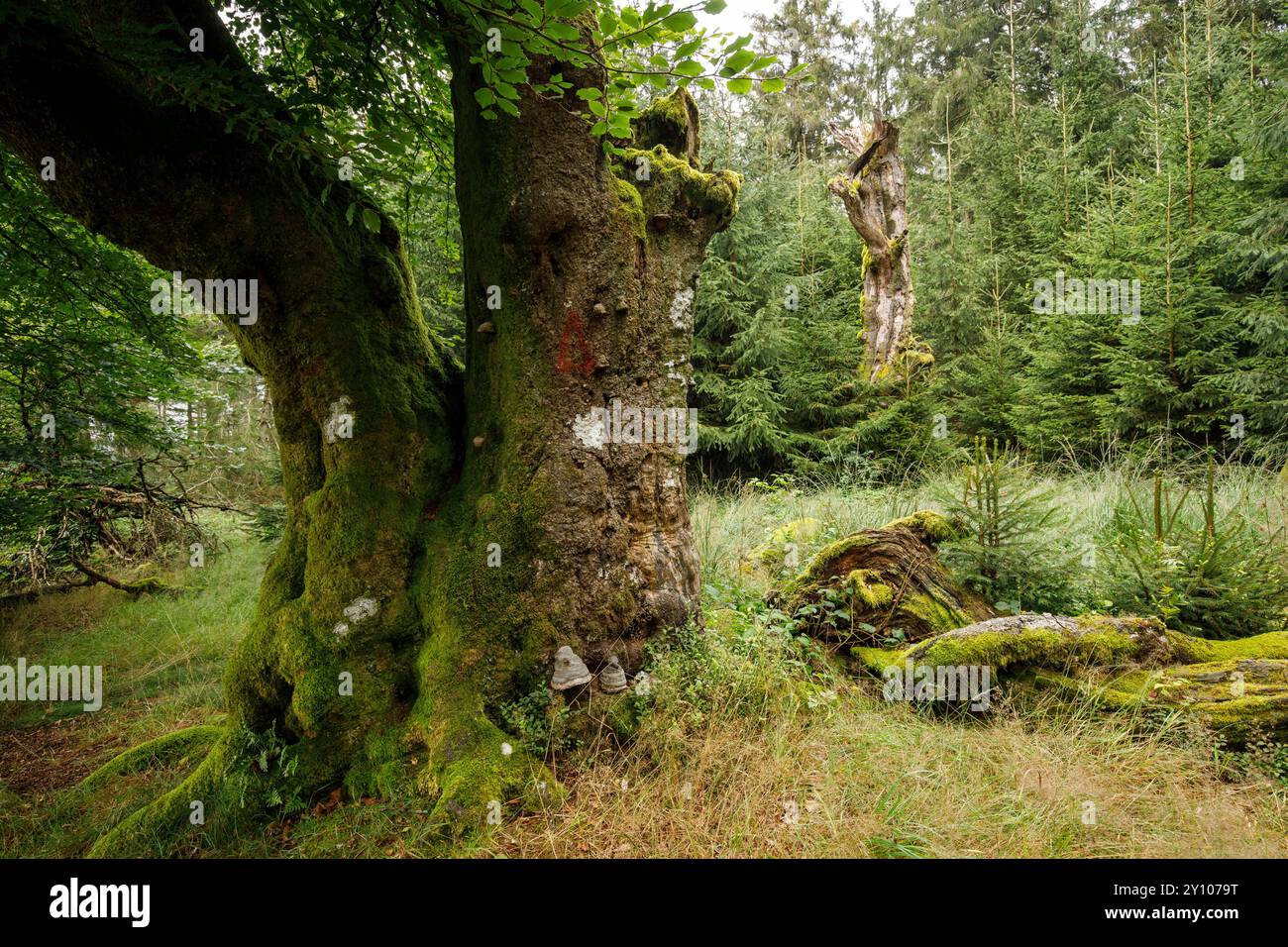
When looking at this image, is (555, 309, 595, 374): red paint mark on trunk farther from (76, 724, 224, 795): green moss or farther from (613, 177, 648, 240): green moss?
(76, 724, 224, 795): green moss

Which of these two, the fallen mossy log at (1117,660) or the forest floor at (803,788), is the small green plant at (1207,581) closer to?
the fallen mossy log at (1117,660)

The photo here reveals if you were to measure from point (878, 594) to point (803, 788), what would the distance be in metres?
1.86

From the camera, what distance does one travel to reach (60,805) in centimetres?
301

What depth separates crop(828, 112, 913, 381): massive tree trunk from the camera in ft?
36.1

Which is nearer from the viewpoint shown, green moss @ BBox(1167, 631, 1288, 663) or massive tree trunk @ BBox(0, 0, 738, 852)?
massive tree trunk @ BBox(0, 0, 738, 852)

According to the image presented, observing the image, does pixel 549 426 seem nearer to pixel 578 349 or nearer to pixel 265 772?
→ pixel 578 349

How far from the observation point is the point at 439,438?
317cm

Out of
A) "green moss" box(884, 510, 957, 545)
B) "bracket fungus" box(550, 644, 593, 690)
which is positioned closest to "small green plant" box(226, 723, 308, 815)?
"bracket fungus" box(550, 644, 593, 690)

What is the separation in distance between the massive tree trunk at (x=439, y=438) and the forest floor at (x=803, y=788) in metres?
0.25

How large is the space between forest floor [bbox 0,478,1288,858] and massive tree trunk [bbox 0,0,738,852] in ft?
0.83

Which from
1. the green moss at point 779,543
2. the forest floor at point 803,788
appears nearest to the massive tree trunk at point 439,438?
the forest floor at point 803,788

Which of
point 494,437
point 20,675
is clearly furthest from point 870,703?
point 20,675
